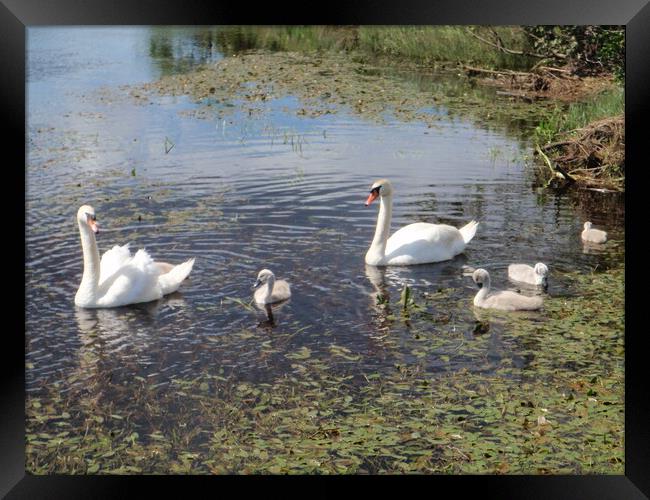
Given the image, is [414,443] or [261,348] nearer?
[414,443]

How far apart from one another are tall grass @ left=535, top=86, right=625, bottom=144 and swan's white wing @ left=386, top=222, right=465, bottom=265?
101 cm

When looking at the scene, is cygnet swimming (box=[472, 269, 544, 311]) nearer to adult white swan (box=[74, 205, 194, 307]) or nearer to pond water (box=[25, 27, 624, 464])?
pond water (box=[25, 27, 624, 464])

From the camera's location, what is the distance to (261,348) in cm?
786

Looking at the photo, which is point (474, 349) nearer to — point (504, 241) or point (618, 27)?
point (504, 241)

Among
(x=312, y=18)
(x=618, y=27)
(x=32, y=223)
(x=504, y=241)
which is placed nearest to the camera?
(x=312, y=18)

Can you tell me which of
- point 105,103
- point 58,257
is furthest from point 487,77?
point 58,257

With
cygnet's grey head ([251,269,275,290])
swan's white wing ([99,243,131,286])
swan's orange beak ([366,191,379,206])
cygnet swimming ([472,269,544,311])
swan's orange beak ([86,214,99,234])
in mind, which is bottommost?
cygnet swimming ([472,269,544,311])

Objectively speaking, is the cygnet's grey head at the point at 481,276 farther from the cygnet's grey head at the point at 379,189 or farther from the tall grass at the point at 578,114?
the tall grass at the point at 578,114

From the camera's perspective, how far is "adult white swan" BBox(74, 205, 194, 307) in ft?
27.5

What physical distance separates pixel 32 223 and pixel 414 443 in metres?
3.20

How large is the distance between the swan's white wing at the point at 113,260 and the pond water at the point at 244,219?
0.18m

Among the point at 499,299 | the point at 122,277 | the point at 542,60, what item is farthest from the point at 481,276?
the point at 122,277

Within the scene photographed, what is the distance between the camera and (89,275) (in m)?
8.37

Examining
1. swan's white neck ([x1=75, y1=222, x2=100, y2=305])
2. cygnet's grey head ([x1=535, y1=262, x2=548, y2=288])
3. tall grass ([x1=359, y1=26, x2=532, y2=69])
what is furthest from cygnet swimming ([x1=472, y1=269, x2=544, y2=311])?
swan's white neck ([x1=75, y1=222, x2=100, y2=305])
